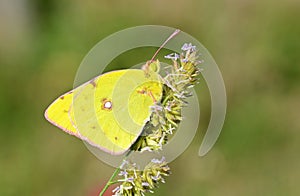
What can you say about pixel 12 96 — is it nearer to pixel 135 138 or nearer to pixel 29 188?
pixel 29 188

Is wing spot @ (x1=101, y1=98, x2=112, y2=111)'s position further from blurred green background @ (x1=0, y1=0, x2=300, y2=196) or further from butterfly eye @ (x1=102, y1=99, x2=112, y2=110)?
blurred green background @ (x1=0, y1=0, x2=300, y2=196)

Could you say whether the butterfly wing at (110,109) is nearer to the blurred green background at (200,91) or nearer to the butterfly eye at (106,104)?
the butterfly eye at (106,104)

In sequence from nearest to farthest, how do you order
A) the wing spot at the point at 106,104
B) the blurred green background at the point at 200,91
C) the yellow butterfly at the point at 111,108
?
1. the yellow butterfly at the point at 111,108
2. the wing spot at the point at 106,104
3. the blurred green background at the point at 200,91

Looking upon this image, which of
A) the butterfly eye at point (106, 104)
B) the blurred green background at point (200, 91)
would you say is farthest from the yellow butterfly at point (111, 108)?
the blurred green background at point (200, 91)

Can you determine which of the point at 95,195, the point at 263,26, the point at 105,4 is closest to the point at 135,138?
the point at 95,195

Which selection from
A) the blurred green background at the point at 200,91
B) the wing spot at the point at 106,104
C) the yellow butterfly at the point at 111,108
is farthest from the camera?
the blurred green background at the point at 200,91

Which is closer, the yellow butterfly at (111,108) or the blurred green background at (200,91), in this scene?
the yellow butterfly at (111,108)

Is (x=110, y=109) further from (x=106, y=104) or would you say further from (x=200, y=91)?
→ (x=200, y=91)
